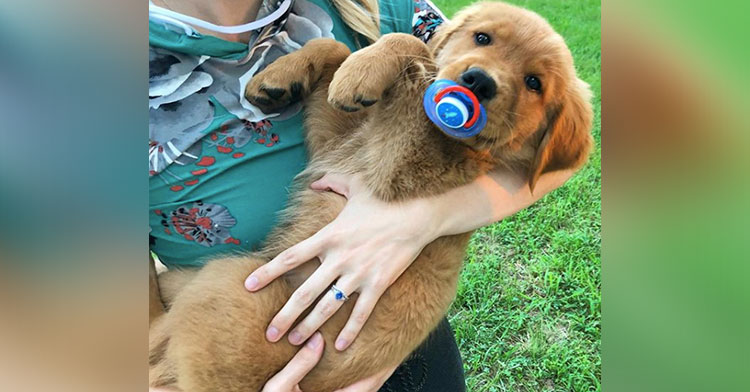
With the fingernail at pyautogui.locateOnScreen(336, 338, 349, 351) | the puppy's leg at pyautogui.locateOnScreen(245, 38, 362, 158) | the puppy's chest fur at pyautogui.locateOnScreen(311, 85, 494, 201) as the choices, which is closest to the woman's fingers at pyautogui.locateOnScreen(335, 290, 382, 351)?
the fingernail at pyautogui.locateOnScreen(336, 338, 349, 351)

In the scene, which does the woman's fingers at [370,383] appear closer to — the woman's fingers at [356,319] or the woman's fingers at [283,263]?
the woman's fingers at [356,319]

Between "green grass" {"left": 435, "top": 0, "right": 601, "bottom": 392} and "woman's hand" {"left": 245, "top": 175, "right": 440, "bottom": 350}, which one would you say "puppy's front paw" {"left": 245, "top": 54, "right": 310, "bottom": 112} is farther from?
"green grass" {"left": 435, "top": 0, "right": 601, "bottom": 392}

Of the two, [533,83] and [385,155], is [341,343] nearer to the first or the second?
[385,155]

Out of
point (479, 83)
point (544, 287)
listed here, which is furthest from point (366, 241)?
point (544, 287)

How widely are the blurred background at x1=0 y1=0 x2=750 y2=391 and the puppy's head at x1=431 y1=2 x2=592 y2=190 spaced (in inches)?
16.8

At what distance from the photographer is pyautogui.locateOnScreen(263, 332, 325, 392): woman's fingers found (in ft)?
3.39

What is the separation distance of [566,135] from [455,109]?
0.32m

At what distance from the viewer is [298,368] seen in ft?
3.43
